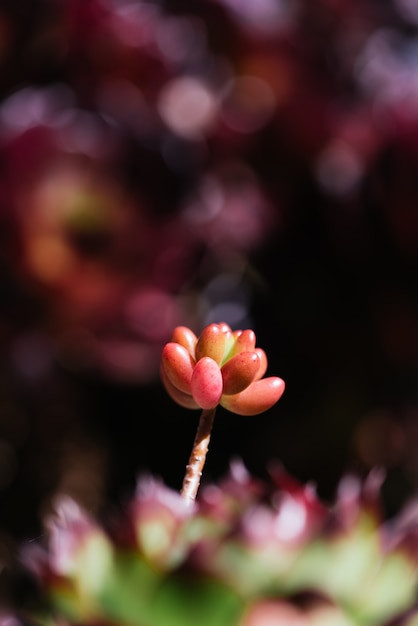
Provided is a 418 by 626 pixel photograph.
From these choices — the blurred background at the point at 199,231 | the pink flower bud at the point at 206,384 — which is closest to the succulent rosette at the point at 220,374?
the pink flower bud at the point at 206,384

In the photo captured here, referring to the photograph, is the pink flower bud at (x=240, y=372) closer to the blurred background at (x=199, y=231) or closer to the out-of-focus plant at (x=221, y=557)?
the out-of-focus plant at (x=221, y=557)

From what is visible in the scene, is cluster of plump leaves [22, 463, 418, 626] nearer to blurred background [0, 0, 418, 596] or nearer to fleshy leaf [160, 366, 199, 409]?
fleshy leaf [160, 366, 199, 409]

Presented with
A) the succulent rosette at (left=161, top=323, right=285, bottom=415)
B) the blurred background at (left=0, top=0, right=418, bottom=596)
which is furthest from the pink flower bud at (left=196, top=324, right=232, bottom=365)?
the blurred background at (left=0, top=0, right=418, bottom=596)

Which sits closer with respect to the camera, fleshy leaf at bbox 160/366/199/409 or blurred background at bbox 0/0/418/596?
fleshy leaf at bbox 160/366/199/409

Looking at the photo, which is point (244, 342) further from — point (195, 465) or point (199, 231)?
point (199, 231)

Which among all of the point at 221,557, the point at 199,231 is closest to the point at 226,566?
the point at 221,557

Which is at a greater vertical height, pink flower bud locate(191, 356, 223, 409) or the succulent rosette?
the succulent rosette

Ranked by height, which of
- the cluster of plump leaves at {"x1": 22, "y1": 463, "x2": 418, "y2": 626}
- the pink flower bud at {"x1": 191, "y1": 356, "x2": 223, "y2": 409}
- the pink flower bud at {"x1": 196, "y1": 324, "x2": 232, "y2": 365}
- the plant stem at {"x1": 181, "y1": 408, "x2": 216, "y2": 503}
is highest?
the pink flower bud at {"x1": 196, "y1": 324, "x2": 232, "y2": 365}
